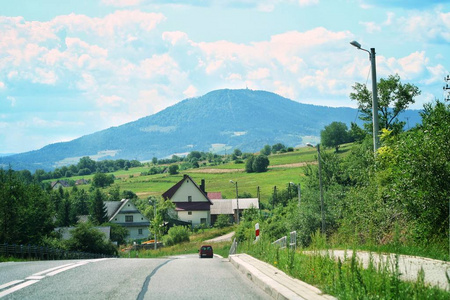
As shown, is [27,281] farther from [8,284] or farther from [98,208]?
[98,208]

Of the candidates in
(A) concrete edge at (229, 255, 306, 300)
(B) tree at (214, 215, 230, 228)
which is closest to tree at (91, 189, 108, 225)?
(B) tree at (214, 215, 230, 228)

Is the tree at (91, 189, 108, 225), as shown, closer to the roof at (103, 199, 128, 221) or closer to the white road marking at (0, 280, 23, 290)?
the roof at (103, 199, 128, 221)

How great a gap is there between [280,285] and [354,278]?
1548 mm

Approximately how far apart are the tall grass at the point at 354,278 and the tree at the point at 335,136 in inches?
5248

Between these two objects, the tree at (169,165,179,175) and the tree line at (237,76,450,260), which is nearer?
the tree line at (237,76,450,260)

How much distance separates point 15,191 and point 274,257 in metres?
26.8

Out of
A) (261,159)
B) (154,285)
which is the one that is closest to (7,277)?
(154,285)

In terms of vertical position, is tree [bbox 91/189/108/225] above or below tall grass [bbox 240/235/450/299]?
below

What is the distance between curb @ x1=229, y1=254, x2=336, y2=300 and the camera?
842 cm

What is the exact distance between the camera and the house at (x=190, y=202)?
359 ft

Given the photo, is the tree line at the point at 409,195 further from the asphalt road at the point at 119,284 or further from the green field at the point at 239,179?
the green field at the point at 239,179

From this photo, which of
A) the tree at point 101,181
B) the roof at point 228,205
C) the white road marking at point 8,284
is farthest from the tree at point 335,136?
the white road marking at point 8,284

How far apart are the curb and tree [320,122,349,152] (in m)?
132

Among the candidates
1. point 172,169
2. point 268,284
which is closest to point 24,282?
point 268,284
